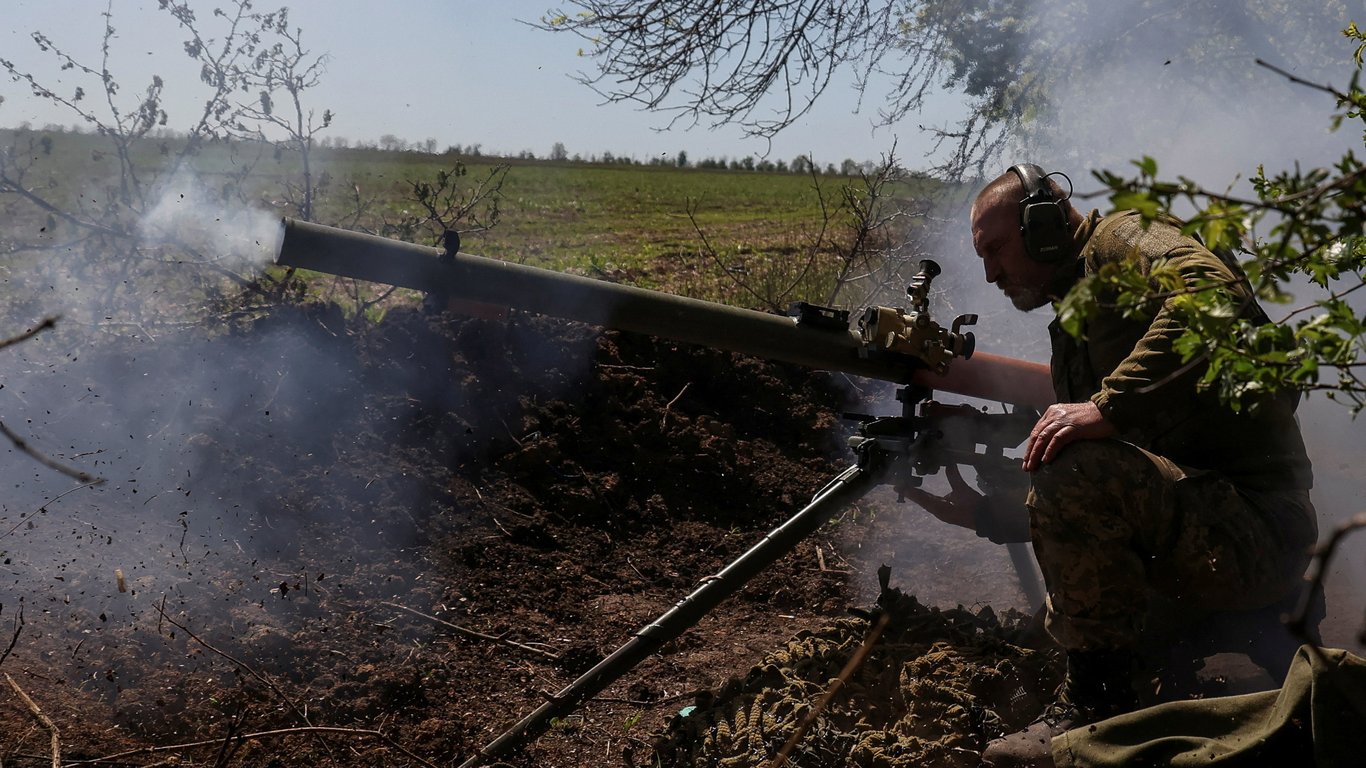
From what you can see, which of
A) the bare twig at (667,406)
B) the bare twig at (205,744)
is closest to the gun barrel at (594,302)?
the bare twig at (205,744)

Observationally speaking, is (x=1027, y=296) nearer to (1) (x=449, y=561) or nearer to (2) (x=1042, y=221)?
(2) (x=1042, y=221)

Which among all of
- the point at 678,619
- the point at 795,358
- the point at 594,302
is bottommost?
the point at 678,619

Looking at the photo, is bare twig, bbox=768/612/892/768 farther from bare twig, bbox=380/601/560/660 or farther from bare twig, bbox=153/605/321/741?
bare twig, bbox=153/605/321/741

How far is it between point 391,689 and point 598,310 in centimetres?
157

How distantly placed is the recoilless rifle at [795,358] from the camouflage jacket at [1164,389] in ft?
1.15

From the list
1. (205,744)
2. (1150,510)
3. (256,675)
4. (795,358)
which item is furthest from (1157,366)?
(205,744)

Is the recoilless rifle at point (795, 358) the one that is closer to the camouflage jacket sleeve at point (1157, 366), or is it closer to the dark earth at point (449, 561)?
the dark earth at point (449, 561)

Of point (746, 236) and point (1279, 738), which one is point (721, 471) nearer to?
point (1279, 738)

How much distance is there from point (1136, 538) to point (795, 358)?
136cm

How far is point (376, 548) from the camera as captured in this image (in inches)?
177

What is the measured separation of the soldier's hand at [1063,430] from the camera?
2.85m

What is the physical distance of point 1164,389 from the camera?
112 inches

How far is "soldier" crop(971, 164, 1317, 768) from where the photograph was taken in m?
2.86

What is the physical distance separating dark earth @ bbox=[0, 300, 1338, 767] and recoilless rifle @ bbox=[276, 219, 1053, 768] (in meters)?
0.45
